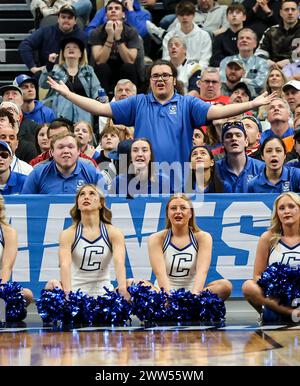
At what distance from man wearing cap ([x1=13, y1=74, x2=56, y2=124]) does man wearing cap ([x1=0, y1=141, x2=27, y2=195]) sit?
264 cm

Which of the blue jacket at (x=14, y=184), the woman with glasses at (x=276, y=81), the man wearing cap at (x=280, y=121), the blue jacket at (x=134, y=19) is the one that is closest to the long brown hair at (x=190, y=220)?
the blue jacket at (x=14, y=184)

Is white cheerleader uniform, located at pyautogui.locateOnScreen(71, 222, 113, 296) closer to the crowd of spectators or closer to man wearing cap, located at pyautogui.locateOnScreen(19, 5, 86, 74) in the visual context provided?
the crowd of spectators

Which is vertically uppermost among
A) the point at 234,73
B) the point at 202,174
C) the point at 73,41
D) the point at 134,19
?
the point at 134,19

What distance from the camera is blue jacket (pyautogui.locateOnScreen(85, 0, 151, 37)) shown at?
1520cm

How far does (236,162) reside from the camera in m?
10.9

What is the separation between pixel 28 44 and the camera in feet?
49.3

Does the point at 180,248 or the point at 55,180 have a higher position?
the point at 55,180

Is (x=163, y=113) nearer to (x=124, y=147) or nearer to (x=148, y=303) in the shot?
(x=124, y=147)

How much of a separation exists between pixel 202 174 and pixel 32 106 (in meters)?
3.67

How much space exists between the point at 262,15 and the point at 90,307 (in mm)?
7850

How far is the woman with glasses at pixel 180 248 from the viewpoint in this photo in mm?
9430

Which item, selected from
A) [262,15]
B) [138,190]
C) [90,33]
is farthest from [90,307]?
[262,15]

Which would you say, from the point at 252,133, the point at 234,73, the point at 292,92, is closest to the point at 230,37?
the point at 234,73

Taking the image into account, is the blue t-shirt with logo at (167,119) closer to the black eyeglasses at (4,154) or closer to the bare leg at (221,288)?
the black eyeglasses at (4,154)
